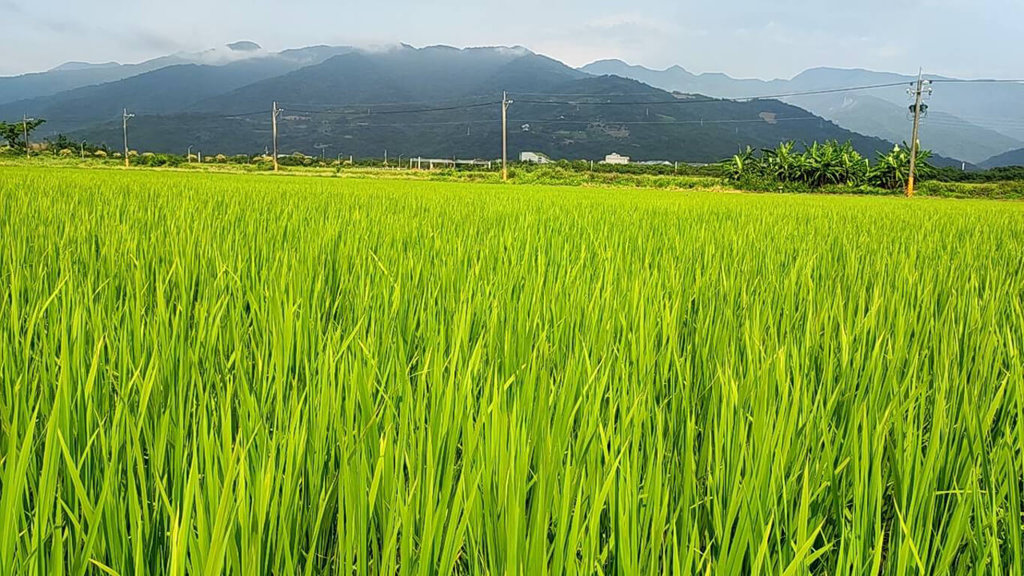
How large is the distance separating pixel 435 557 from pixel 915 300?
175 centimetres

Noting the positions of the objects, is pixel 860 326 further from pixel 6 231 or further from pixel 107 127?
pixel 107 127

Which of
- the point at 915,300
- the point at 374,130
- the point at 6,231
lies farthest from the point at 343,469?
the point at 374,130

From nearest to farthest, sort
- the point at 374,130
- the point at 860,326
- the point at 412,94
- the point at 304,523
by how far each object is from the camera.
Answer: the point at 304,523, the point at 860,326, the point at 374,130, the point at 412,94

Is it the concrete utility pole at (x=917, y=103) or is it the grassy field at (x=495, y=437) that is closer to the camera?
the grassy field at (x=495, y=437)

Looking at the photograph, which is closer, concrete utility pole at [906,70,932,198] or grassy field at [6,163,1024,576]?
grassy field at [6,163,1024,576]

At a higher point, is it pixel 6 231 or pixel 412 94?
pixel 412 94

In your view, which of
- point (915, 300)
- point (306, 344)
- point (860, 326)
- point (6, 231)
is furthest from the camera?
point (6, 231)

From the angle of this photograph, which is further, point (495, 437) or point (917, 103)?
point (917, 103)

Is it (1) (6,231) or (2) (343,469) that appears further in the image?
(1) (6,231)

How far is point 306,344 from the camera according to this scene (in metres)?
1.05

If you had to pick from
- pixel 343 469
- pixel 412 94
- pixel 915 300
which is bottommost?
pixel 915 300

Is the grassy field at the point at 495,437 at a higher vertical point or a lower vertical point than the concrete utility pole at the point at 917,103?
lower

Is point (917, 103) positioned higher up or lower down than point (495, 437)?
higher up

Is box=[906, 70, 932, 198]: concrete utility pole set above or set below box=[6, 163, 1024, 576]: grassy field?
above
